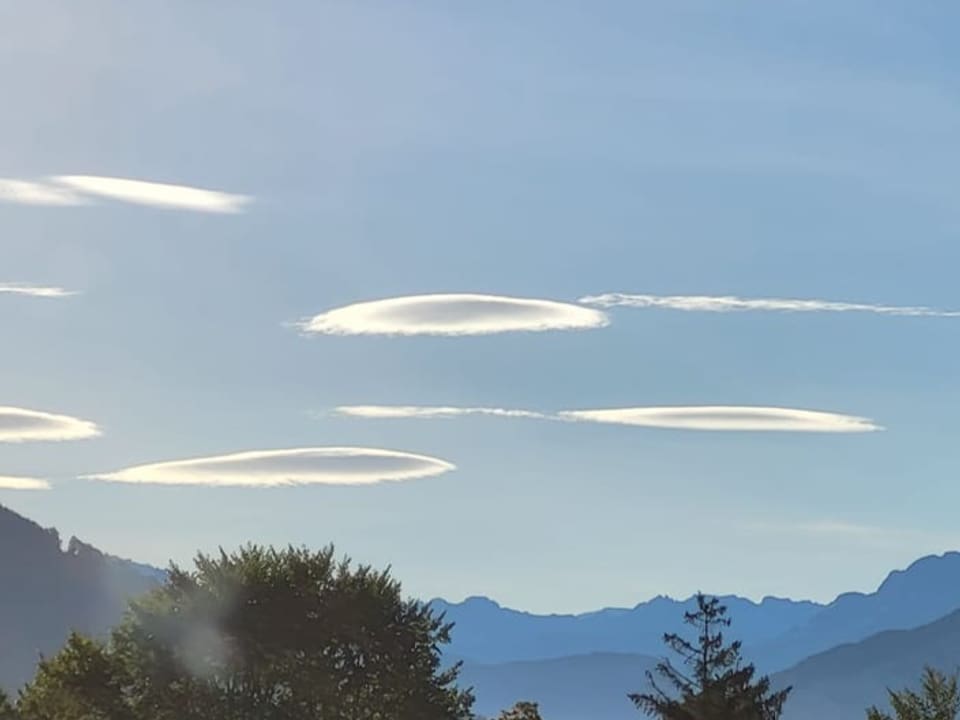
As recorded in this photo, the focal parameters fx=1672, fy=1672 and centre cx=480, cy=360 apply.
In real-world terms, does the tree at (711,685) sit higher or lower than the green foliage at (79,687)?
lower

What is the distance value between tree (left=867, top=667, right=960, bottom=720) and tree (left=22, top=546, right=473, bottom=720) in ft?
122

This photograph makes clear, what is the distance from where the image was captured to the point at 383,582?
11206 centimetres

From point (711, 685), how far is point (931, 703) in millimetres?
15037

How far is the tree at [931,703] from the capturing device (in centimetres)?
7788

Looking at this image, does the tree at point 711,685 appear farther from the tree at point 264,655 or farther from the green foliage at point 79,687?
the green foliage at point 79,687

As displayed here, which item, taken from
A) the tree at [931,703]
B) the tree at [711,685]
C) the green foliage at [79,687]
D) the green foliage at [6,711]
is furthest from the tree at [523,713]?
the green foliage at [6,711]

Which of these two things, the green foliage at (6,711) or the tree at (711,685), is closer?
the tree at (711,685)

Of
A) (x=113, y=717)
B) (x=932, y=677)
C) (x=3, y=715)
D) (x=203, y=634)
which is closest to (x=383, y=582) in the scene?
(x=203, y=634)

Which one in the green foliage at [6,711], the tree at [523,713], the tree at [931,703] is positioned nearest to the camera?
the tree at [931,703]

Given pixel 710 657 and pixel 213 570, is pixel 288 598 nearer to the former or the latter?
pixel 213 570

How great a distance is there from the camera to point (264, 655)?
10500 centimetres

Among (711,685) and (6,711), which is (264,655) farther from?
(711,685)

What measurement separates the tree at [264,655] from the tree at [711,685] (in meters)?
37.6

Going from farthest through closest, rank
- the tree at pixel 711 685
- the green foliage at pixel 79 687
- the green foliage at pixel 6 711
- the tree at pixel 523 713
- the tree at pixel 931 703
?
the green foliage at pixel 6 711, the green foliage at pixel 79 687, the tree at pixel 523 713, the tree at pixel 931 703, the tree at pixel 711 685
